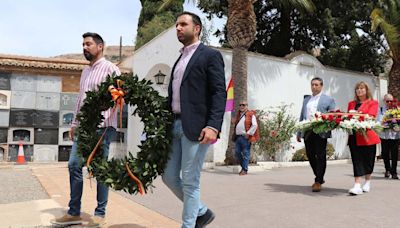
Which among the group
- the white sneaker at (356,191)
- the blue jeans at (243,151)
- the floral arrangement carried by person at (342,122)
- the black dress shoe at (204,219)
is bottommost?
the white sneaker at (356,191)

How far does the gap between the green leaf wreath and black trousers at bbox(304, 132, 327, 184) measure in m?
3.76

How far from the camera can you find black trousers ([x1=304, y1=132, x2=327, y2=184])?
6473mm

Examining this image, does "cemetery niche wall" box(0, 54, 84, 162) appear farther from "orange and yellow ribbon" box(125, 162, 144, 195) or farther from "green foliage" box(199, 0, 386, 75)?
"orange and yellow ribbon" box(125, 162, 144, 195)

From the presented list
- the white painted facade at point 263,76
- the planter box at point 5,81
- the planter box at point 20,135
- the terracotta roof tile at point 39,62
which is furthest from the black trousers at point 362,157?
the planter box at point 5,81

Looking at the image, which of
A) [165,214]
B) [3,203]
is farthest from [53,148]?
[165,214]

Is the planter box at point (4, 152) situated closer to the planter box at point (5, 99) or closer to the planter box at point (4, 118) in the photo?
the planter box at point (4, 118)

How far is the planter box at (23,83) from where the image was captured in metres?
15.6

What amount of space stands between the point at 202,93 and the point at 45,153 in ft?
46.6

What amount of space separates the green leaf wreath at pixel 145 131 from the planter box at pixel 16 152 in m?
13.1

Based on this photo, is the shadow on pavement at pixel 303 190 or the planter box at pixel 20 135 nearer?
the shadow on pavement at pixel 303 190

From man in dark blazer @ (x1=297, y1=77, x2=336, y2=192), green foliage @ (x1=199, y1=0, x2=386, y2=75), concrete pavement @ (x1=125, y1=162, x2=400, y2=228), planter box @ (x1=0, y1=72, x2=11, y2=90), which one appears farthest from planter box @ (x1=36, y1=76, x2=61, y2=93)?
man in dark blazer @ (x1=297, y1=77, x2=336, y2=192)

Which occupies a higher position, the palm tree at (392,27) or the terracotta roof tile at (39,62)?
the palm tree at (392,27)

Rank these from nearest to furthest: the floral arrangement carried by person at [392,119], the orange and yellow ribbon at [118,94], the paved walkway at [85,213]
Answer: the orange and yellow ribbon at [118,94] < the paved walkway at [85,213] < the floral arrangement carried by person at [392,119]

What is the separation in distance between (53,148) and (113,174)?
1374 cm
